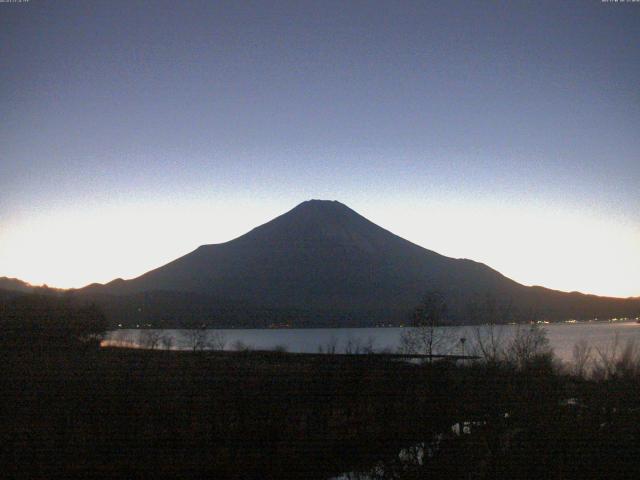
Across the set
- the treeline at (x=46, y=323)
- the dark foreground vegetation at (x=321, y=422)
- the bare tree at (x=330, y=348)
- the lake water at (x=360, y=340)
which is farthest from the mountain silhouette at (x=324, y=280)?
the dark foreground vegetation at (x=321, y=422)

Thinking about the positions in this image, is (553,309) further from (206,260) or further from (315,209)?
(206,260)

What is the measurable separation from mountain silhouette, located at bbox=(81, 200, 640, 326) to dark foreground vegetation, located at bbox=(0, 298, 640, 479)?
90120 mm

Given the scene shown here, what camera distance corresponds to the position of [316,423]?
54.4 feet

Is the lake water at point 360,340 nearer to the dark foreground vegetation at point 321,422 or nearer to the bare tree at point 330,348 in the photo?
the bare tree at point 330,348

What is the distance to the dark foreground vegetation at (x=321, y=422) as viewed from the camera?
1216 cm

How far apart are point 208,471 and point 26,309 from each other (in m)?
21.9

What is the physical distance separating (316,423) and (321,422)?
181 mm

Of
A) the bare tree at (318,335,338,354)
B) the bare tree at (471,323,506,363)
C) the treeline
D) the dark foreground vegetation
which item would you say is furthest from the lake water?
the treeline

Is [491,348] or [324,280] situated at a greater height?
[324,280]

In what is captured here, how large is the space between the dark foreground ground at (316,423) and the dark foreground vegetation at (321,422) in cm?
5

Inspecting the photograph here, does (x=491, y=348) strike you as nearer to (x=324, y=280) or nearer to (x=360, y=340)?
(x=360, y=340)

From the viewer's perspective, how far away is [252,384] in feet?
70.6

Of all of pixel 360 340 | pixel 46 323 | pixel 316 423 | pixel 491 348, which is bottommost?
pixel 316 423

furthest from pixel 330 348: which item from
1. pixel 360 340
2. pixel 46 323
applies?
pixel 46 323
